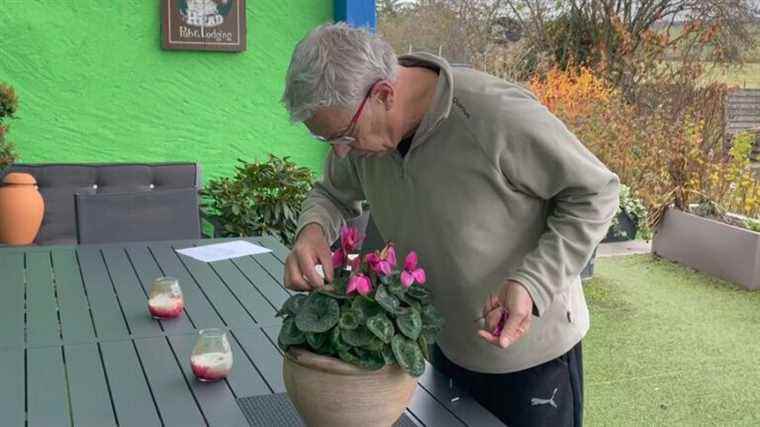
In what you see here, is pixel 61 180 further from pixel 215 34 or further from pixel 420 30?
pixel 420 30

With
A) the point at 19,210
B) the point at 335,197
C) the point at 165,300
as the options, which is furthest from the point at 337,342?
the point at 19,210

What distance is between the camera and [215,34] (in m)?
4.53

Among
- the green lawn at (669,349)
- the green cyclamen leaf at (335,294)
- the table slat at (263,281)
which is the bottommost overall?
the green lawn at (669,349)

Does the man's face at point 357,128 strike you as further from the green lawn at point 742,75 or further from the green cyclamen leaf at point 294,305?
the green lawn at point 742,75

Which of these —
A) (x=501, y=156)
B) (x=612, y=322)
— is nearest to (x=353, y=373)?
(x=501, y=156)

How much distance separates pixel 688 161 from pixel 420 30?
6.75 ft

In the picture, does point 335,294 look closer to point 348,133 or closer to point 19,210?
point 348,133

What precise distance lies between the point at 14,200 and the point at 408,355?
3146 millimetres

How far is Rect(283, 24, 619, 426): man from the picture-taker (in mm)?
1297

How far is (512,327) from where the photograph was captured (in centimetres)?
127

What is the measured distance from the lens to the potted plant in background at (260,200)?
4289 millimetres

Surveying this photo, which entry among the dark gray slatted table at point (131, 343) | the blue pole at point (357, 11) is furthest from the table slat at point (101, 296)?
the blue pole at point (357, 11)

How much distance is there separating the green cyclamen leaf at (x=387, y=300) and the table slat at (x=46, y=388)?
65 centimetres

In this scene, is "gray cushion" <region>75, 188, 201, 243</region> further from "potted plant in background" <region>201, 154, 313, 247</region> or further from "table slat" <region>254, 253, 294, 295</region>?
"potted plant in background" <region>201, 154, 313, 247</region>
